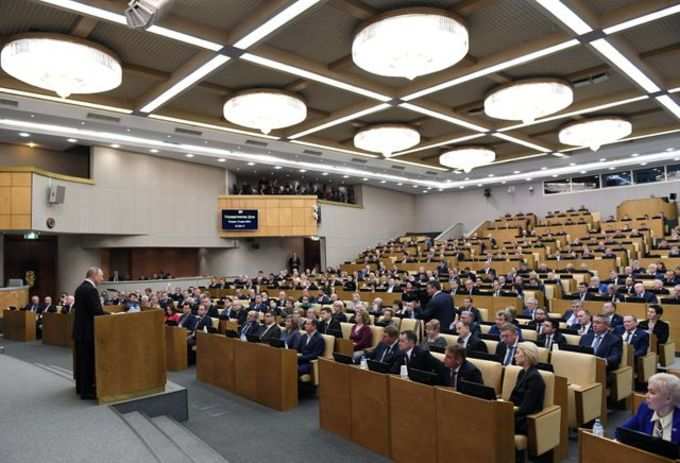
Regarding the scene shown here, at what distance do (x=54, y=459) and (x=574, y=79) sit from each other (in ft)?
36.6

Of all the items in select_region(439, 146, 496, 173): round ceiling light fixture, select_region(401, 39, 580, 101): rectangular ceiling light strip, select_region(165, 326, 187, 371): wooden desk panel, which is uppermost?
select_region(401, 39, 580, 101): rectangular ceiling light strip

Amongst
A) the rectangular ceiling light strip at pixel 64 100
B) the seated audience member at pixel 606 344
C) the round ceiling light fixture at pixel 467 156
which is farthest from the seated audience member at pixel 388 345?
the round ceiling light fixture at pixel 467 156

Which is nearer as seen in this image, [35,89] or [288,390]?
[288,390]

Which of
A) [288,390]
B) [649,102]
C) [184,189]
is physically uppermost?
[649,102]

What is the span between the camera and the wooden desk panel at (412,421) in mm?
3961

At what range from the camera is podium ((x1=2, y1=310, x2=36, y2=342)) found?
11180 millimetres

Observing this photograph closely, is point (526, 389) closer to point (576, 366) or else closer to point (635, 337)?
point (576, 366)

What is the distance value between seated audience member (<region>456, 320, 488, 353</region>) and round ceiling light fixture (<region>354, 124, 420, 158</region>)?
313 inches

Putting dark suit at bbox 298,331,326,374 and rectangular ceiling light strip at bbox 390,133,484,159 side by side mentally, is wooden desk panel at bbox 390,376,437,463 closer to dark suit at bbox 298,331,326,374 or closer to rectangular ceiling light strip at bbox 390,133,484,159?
dark suit at bbox 298,331,326,374

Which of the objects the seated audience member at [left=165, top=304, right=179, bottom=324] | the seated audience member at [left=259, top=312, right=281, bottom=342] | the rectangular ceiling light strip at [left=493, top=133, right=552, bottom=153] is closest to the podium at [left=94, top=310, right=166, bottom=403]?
the seated audience member at [left=259, top=312, right=281, bottom=342]

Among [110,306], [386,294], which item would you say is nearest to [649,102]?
[386,294]

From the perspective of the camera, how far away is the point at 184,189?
17438 millimetres

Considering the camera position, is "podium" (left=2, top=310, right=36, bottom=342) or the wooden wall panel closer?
"podium" (left=2, top=310, right=36, bottom=342)

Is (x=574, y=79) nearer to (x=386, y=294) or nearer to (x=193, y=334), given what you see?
(x=386, y=294)
